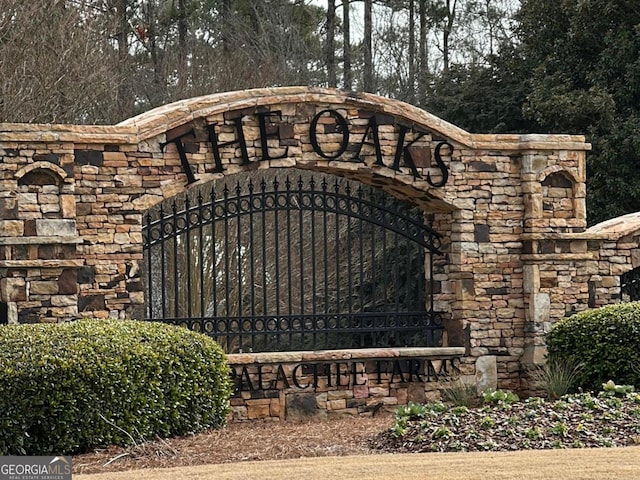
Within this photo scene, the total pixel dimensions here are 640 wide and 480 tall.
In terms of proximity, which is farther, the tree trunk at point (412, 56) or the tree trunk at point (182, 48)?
the tree trunk at point (412, 56)

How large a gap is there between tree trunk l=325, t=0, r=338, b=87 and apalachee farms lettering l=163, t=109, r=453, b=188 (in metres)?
13.7

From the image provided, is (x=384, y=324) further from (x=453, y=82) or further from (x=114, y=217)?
(x=453, y=82)

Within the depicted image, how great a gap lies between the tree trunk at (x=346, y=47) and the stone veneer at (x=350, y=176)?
530 inches

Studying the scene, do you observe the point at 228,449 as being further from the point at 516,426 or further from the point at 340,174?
the point at 340,174

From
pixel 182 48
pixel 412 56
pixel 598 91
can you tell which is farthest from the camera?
pixel 412 56

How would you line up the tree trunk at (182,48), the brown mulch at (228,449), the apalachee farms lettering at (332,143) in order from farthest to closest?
1. the tree trunk at (182,48)
2. the apalachee farms lettering at (332,143)
3. the brown mulch at (228,449)

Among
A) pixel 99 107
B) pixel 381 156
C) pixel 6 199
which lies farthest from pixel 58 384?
pixel 99 107

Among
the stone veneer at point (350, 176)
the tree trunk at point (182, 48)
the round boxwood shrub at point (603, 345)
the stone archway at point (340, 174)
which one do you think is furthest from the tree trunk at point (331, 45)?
the round boxwood shrub at point (603, 345)

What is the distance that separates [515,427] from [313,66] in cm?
1802

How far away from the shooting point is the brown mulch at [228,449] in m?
8.73

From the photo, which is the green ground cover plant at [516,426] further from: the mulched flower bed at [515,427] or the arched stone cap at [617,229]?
the arched stone cap at [617,229]

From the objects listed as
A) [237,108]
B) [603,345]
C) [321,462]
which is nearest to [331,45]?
[237,108]

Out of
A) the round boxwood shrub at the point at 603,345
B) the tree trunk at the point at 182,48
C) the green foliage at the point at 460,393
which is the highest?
the tree trunk at the point at 182,48

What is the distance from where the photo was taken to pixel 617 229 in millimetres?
13883
